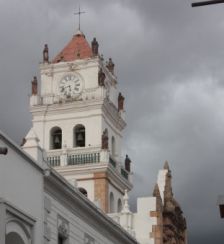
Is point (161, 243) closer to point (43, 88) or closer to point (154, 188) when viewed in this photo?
point (154, 188)

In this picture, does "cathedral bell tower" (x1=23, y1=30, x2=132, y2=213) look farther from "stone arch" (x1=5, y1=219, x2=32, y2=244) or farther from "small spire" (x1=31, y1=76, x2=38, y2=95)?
"stone arch" (x1=5, y1=219, x2=32, y2=244)

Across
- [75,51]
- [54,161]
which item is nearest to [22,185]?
[54,161]

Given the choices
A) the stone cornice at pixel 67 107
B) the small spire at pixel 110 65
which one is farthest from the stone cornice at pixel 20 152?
the small spire at pixel 110 65

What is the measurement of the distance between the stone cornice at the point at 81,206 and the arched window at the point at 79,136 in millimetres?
14818

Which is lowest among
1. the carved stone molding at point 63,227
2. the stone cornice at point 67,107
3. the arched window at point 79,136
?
the carved stone molding at point 63,227

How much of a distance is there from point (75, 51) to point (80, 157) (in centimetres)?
795

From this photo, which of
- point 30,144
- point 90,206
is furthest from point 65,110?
point 30,144

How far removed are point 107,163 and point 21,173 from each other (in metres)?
23.5

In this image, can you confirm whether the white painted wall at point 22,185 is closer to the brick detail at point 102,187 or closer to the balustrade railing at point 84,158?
the brick detail at point 102,187

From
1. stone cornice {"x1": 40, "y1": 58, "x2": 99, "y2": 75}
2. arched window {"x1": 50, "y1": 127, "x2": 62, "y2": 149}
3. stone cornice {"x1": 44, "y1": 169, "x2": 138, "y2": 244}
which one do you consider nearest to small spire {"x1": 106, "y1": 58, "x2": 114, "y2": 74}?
stone cornice {"x1": 40, "y1": 58, "x2": 99, "y2": 75}

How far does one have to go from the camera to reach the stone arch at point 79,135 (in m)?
51.9

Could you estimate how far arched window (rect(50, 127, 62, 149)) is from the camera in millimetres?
52375

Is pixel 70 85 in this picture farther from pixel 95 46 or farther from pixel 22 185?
→ pixel 22 185

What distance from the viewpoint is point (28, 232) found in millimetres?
26047
